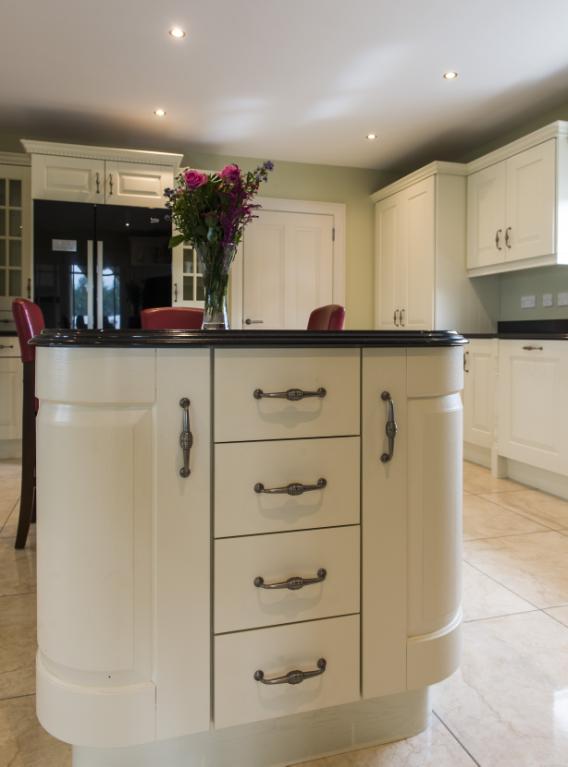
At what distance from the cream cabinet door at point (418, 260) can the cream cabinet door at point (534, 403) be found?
1105 mm

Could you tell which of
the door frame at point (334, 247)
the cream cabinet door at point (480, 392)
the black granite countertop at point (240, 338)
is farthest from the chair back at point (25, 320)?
the door frame at point (334, 247)

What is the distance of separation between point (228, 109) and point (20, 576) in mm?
3415

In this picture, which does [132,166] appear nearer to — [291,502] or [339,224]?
[339,224]

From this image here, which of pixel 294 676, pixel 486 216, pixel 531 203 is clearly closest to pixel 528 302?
pixel 486 216

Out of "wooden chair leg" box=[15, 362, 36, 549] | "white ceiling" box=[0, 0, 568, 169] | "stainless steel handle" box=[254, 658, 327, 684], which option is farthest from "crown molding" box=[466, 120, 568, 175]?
"stainless steel handle" box=[254, 658, 327, 684]

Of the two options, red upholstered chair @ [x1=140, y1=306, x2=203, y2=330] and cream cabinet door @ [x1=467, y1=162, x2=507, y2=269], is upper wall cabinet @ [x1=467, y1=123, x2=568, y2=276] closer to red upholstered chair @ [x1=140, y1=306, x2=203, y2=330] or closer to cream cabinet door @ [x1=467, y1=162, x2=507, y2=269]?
cream cabinet door @ [x1=467, y1=162, x2=507, y2=269]

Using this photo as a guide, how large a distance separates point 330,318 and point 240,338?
116 centimetres

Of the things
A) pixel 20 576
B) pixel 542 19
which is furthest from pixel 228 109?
pixel 20 576

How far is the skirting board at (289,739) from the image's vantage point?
1081 millimetres

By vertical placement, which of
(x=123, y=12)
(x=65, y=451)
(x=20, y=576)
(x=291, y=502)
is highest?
(x=123, y=12)

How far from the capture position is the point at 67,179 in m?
4.16

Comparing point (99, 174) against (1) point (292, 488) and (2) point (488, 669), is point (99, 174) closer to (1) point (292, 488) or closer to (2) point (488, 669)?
(1) point (292, 488)

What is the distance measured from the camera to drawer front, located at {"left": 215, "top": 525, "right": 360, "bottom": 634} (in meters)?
1.06

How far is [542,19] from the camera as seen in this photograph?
2945 mm
